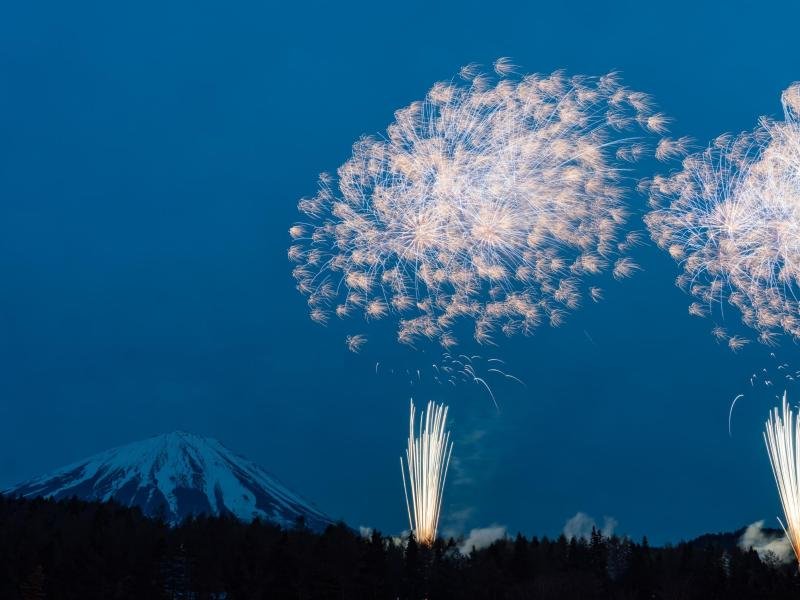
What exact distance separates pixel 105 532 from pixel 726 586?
62.2m

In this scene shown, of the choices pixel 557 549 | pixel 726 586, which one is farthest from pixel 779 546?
pixel 726 586

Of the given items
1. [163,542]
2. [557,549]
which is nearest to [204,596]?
[163,542]

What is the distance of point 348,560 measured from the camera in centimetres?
8656

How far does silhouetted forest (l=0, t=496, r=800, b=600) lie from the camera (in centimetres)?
8212

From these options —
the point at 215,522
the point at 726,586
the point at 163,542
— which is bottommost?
the point at 726,586

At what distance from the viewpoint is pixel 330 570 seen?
83.9m

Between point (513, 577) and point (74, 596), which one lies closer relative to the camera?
point (74, 596)

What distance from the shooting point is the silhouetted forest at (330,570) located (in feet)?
269

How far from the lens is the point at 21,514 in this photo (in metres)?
121

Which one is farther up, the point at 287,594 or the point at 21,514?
the point at 21,514

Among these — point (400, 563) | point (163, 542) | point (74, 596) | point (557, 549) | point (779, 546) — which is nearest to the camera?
point (74, 596)

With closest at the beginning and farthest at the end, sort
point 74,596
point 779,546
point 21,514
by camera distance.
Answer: point 74,596
point 21,514
point 779,546

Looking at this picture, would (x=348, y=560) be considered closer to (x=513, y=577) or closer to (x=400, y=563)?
(x=400, y=563)

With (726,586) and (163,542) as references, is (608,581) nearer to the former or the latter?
(726,586)
